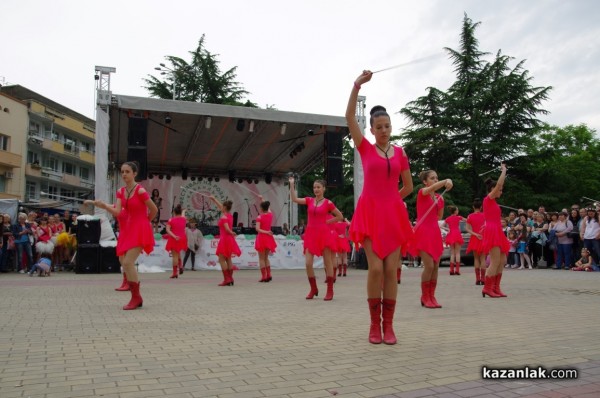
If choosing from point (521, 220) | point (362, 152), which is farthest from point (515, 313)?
point (521, 220)

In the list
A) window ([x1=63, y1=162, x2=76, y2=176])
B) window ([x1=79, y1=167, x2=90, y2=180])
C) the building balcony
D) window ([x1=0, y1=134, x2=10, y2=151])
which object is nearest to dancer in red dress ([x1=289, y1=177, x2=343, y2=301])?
the building balcony

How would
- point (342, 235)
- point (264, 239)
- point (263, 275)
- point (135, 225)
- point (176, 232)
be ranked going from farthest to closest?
point (176, 232), point (342, 235), point (263, 275), point (264, 239), point (135, 225)

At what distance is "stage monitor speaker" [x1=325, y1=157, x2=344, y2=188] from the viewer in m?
19.7

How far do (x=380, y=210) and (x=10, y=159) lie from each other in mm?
50789

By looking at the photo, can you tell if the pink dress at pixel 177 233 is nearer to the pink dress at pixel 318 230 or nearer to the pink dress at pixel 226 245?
the pink dress at pixel 226 245

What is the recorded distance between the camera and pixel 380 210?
4.77 m

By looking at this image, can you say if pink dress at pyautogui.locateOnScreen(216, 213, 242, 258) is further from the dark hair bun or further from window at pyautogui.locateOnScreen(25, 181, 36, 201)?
window at pyautogui.locateOnScreen(25, 181, 36, 201)

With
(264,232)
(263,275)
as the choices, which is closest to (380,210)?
(264,232)

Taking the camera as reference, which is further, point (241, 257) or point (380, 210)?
point (241, 257)

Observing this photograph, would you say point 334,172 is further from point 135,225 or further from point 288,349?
point 288,349

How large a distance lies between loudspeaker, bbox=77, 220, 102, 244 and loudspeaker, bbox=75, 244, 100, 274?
158 millimetres

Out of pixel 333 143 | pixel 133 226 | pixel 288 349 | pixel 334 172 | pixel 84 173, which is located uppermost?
pixel 84 173

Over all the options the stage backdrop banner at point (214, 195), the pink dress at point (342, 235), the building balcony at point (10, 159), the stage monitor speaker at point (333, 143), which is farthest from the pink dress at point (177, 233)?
the building balcony at point (10, 159)

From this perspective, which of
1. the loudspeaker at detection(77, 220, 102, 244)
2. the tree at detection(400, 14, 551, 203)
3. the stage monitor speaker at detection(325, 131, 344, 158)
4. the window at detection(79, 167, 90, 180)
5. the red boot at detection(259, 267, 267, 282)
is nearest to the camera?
the red boot at detection(259, 267, 267, 282)
